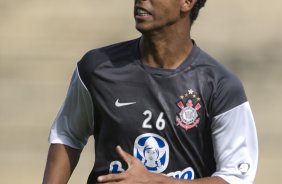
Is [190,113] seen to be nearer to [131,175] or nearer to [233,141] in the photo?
[233,141]

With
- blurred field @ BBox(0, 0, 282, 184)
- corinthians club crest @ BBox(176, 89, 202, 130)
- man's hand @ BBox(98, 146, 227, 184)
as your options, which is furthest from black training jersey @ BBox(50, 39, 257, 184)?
blurred field @ BBox(0, 0, 282, 184)

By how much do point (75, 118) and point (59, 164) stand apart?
A: 19 cm

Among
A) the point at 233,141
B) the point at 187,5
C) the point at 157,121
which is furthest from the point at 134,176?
the point at 187,5

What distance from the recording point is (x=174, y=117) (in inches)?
160

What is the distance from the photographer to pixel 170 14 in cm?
413

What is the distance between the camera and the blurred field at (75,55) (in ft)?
28.5

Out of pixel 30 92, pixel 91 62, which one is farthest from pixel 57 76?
pixel 91 62

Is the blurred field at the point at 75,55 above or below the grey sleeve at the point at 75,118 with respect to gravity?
below

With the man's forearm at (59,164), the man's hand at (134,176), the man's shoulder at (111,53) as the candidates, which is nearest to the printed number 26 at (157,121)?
the man's hand at (134,176)

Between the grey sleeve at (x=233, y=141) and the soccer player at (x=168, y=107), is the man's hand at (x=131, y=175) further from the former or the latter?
the grey sleeve at (x=233, y=141)

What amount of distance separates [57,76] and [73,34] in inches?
14.8

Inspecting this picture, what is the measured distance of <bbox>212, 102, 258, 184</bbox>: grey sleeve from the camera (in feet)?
13.3

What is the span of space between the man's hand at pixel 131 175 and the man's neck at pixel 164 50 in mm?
412

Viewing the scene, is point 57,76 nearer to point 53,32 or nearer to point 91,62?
point 53,32
